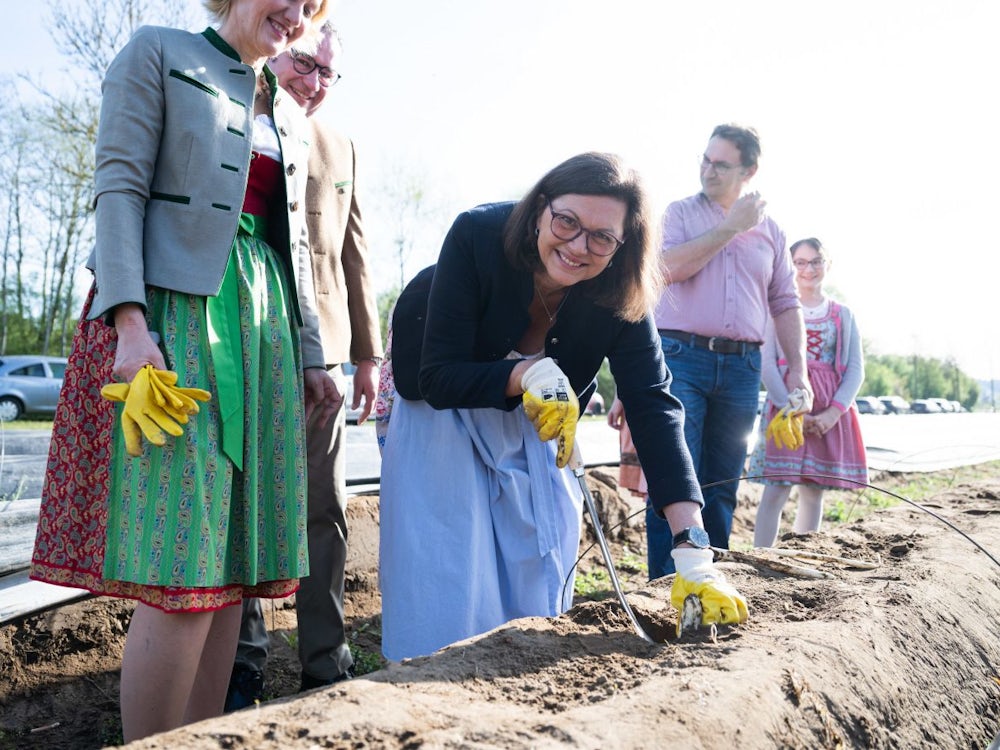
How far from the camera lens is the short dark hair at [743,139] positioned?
3.17 meters

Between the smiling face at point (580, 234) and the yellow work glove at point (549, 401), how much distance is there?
232 mm

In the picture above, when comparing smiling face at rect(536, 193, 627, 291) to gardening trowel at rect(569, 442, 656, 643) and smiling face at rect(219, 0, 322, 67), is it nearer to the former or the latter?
gardening trowel at rect(569, 442, 656, 643)

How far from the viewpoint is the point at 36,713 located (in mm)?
2242

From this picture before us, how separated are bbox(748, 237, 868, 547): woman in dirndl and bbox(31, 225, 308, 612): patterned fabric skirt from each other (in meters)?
2.73

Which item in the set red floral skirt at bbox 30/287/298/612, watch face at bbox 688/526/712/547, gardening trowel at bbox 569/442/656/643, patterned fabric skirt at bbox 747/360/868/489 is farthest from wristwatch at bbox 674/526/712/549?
patterned fabric skirt at bbox 747/360/868/489

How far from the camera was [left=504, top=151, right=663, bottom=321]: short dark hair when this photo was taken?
6.32 feet

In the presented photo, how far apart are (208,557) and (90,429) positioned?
325 mm

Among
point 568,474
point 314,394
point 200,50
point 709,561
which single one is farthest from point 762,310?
point 200,50

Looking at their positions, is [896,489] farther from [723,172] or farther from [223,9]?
[223,9]

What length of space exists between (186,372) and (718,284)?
2.22 metres

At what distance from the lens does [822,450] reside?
13.2ft

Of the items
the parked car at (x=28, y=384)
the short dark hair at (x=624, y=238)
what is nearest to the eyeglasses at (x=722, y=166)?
the short dark hair at (x=624, y=238)

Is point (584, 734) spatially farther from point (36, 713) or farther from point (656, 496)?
point (36, 713)

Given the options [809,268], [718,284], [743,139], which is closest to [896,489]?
[809,268]
